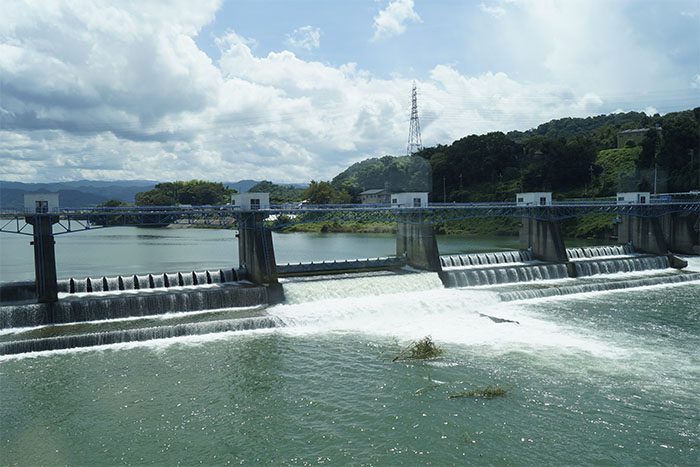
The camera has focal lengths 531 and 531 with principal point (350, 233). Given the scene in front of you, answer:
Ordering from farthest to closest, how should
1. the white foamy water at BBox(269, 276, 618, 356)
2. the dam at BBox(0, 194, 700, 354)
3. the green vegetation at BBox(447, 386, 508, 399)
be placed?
the dam at BBox(0, 194, 700, 354) < the white foamy water at BBox(269, 276, 618, 356) < the green vegetation at BBox(447, 386, 508, 399)

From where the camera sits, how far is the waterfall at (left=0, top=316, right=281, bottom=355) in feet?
60.6

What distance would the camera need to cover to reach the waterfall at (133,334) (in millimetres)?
18484

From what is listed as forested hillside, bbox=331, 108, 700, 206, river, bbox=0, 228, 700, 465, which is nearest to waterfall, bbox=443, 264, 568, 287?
river, bbox=0, 228, 700, 465

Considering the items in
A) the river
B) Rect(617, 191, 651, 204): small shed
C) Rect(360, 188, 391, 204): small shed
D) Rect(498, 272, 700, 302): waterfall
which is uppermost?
Rect(360, 188, 391, 204): small shed

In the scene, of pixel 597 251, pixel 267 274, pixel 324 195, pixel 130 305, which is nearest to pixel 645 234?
pixel 597 251

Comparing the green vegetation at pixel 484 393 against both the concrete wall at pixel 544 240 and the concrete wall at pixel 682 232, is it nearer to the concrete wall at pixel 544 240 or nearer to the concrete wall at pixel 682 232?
the concrete wall at pixel 544 240

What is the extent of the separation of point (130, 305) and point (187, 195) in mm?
94101

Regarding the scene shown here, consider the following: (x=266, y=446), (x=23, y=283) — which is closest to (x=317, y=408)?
(x=266, y=446)

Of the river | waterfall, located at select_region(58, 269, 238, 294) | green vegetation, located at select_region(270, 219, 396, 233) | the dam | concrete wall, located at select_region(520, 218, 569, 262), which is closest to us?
the river

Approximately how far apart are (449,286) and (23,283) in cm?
2111

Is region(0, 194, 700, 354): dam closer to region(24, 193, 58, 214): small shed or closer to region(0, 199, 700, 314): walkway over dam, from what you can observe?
region(0, 199, 700, 314): walkway over dam

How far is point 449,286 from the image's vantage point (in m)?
29.9

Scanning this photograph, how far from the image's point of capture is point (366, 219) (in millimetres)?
33906

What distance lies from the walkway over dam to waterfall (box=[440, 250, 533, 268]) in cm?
41
